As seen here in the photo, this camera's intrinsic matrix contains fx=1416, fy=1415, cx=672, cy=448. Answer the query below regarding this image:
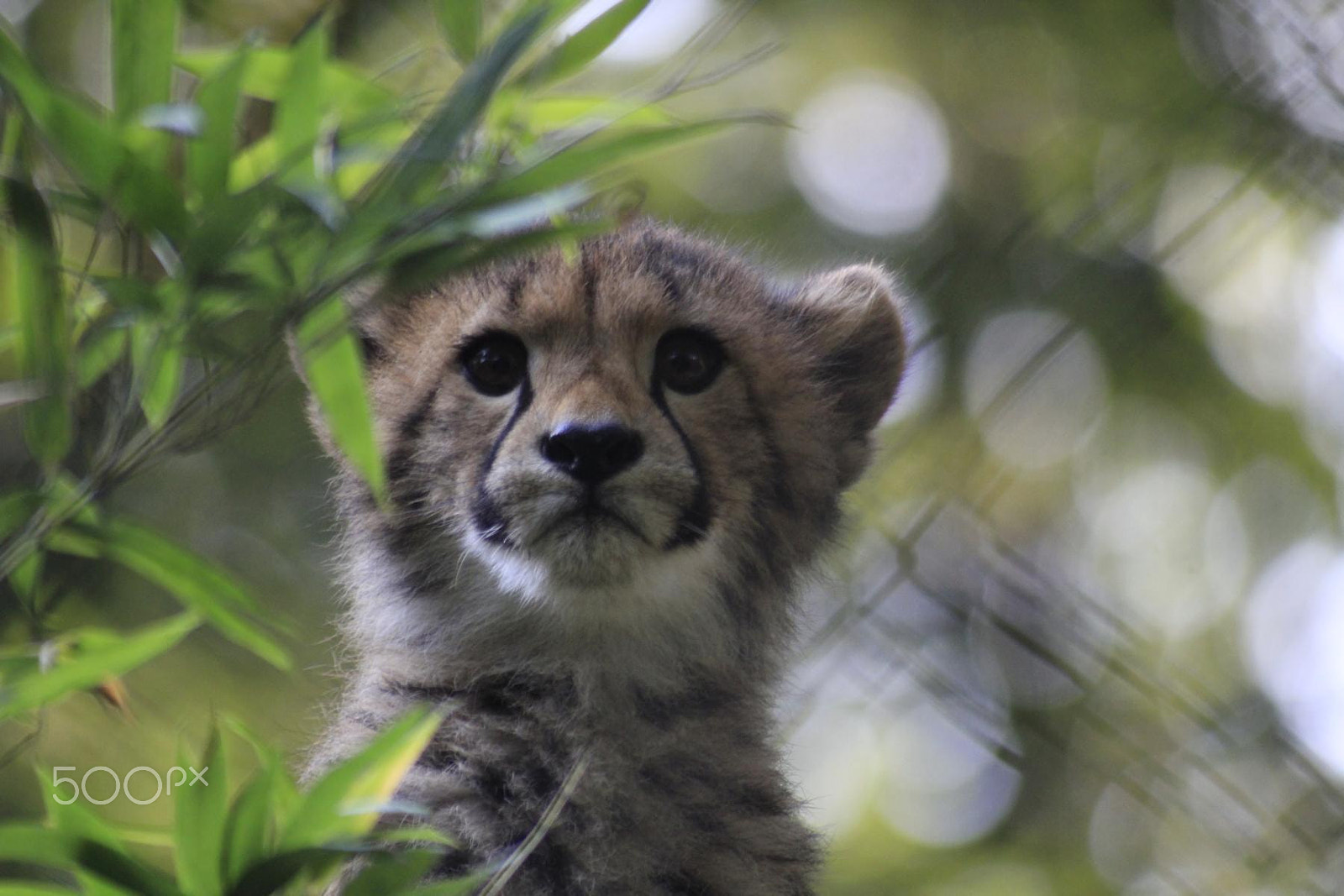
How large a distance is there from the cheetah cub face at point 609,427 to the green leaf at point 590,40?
64 cm

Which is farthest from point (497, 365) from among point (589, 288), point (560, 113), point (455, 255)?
point (455, 255)

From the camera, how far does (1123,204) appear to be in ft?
9.12

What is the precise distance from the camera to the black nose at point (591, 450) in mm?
1793

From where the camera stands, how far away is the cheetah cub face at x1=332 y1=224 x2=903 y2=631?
186 centimetres

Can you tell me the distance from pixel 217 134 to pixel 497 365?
100cm

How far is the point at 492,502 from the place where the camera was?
192 cm

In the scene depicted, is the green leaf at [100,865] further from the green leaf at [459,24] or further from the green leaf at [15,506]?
the green leaf at [459,24]

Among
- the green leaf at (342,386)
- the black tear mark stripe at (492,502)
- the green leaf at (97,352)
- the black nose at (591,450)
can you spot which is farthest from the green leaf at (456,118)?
the black tear mark stripe at (492,502)

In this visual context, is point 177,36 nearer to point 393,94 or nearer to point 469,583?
point 393,94

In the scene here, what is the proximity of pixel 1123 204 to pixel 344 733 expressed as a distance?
5.90ft

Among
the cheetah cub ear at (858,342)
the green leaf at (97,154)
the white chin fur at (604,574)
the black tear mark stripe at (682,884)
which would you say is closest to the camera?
the green leaf at (97,154)

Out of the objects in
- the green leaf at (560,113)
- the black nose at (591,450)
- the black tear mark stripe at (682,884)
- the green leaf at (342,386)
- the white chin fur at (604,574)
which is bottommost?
the black tear mark stripe at (682,884)

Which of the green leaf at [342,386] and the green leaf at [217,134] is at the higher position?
the green leaf at [217,134]

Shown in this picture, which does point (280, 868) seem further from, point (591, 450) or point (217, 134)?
point (591, 450)
